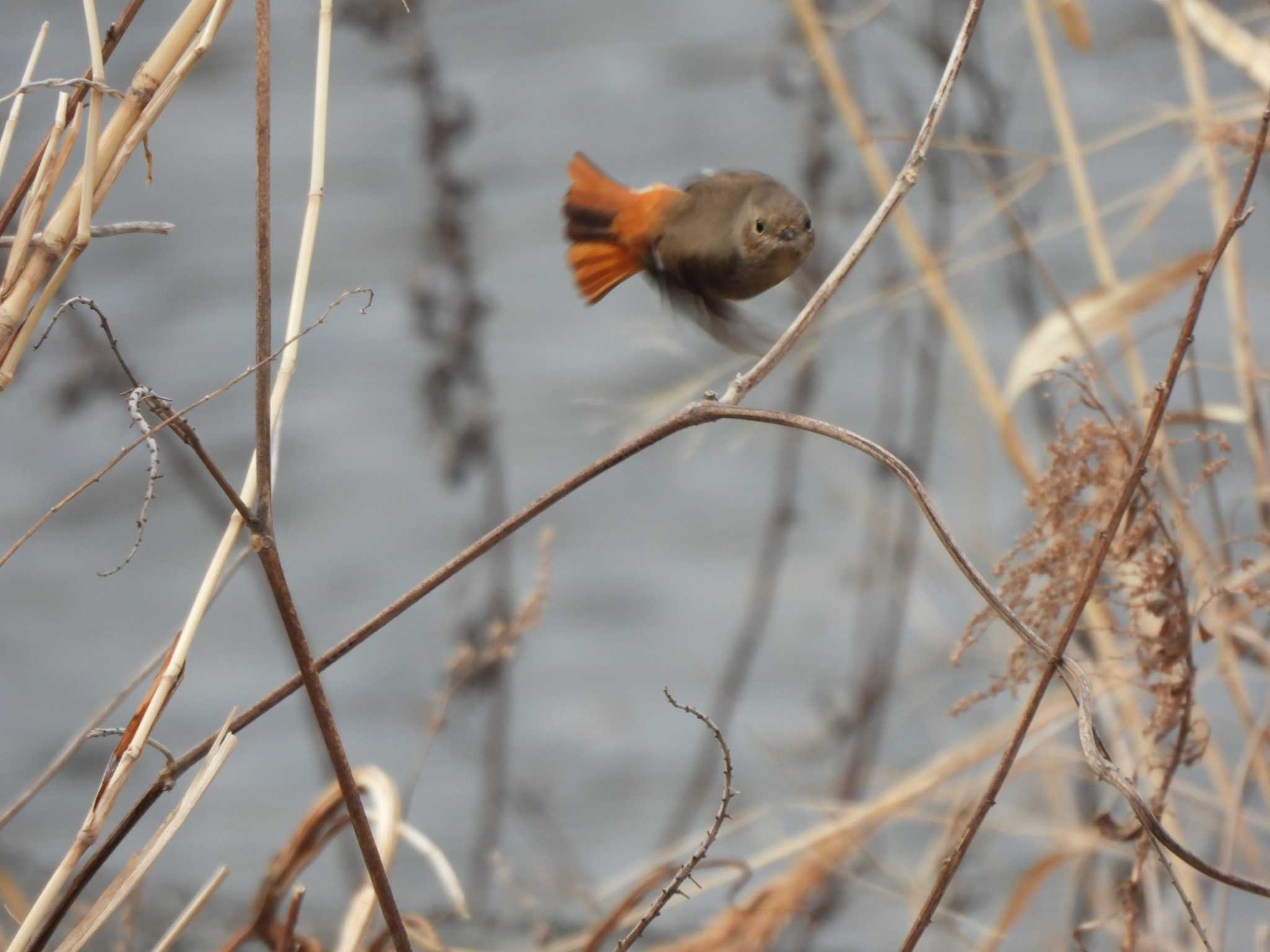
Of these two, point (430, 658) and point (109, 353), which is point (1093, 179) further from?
point (109, 353)

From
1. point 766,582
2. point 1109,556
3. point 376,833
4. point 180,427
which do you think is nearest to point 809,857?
point 376,833

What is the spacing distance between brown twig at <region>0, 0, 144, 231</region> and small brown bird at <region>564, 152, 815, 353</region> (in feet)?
0.99

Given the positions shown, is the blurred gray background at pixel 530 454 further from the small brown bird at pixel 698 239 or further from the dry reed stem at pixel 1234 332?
the small brown bird at pixel 698 239

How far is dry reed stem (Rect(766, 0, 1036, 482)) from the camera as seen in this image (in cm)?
68

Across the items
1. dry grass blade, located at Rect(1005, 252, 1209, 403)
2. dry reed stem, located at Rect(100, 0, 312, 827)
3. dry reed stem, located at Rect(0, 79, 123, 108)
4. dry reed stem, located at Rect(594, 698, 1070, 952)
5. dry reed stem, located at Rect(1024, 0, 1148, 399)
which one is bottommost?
dry reed stem, located at Rect(594, 698, 1070, 952)

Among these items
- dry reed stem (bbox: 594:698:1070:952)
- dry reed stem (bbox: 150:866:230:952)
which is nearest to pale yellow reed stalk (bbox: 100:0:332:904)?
dry reed stem (bbox: 150:866:230:952)

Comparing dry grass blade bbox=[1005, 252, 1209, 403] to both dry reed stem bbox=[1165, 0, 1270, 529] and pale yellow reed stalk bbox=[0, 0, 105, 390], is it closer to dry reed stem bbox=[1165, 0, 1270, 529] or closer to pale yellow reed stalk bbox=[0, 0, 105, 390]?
dry reed stem bbox=[1165, 0, 1270, 529]

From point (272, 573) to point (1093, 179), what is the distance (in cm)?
327

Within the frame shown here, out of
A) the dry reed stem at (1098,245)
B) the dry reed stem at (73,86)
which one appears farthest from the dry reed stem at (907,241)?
the dry reed stem at (73,86)

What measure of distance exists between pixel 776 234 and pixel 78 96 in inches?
14.3

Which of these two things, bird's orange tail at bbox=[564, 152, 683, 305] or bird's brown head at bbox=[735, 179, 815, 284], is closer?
bird's brown head at bbox=[735, 179, 815, 284]

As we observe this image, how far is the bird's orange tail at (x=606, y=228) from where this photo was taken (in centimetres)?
90

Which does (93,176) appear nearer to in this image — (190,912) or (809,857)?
(190,912)

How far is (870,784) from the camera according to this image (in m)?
2.46
